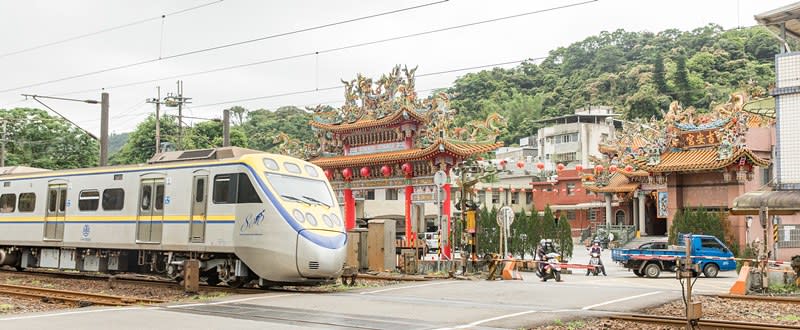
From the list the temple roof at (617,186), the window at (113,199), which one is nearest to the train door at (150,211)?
the window at (113,199)

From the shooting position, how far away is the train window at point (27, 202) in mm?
22906

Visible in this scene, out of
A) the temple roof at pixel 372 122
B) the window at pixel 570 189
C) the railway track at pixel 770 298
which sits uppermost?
the temple roof at pixel 372 122

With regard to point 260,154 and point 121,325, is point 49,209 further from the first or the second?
point 121,325

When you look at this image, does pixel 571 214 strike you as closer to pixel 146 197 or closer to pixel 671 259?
pixel 671 259

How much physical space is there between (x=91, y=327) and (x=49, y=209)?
40.6ft

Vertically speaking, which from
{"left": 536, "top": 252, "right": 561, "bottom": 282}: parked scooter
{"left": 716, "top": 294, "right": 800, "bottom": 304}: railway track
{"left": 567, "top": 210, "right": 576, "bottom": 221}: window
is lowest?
{"left": 716, "top": 294, "right": 800, "bottom": 304}: railway track

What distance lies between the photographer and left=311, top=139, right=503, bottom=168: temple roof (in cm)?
3375

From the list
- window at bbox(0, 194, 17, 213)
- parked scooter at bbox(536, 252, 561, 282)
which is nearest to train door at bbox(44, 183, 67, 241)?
window at bbox(0, 194, 17, 213)

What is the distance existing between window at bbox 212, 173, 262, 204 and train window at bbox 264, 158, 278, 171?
56 cm

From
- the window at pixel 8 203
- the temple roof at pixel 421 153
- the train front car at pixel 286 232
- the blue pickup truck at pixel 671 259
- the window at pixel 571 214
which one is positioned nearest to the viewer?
the train front car at pixel 286 232

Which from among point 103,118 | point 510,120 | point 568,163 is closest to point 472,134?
point 103,118

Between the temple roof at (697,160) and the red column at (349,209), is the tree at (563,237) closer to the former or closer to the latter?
the temple roof at (697,160)

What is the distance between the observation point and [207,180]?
17.8 m

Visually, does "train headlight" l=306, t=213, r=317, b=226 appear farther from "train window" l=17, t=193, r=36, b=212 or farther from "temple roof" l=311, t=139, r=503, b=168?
"temple roof" l=311, t=139, r=503, b=168
